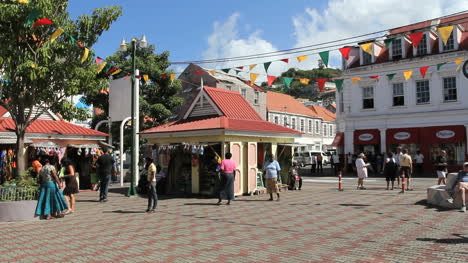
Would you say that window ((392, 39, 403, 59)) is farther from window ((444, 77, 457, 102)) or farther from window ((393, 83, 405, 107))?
window ((444, 77, 457, 102))

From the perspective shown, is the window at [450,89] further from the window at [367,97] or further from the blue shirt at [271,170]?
the blue shirt at [271,170]

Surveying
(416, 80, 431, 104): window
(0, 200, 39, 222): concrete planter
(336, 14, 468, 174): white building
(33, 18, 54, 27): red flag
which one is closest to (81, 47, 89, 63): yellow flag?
(33, 18, 54, 27): red flag

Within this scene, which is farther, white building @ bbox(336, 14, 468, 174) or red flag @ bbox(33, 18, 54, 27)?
white building @ bbox(336, 14, 468, 174)

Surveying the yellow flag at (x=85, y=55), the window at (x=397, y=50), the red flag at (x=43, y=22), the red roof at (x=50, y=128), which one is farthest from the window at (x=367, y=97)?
the red flag at (x=43, y=22)

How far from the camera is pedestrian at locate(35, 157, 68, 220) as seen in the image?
436 inches

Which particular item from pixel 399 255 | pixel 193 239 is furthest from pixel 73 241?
pixel 399 255

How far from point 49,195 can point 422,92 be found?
27.0 m

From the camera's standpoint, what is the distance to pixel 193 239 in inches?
329

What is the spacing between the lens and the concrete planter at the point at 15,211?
423 inches

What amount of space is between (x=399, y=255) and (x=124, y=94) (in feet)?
51.6

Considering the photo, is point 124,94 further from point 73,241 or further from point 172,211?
point 73,241

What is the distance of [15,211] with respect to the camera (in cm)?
1082

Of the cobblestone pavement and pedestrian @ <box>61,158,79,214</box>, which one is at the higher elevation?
pedestrian @ <box>61,158,79,214</box>

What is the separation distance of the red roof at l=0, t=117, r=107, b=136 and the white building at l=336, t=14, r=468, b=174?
2077cm
